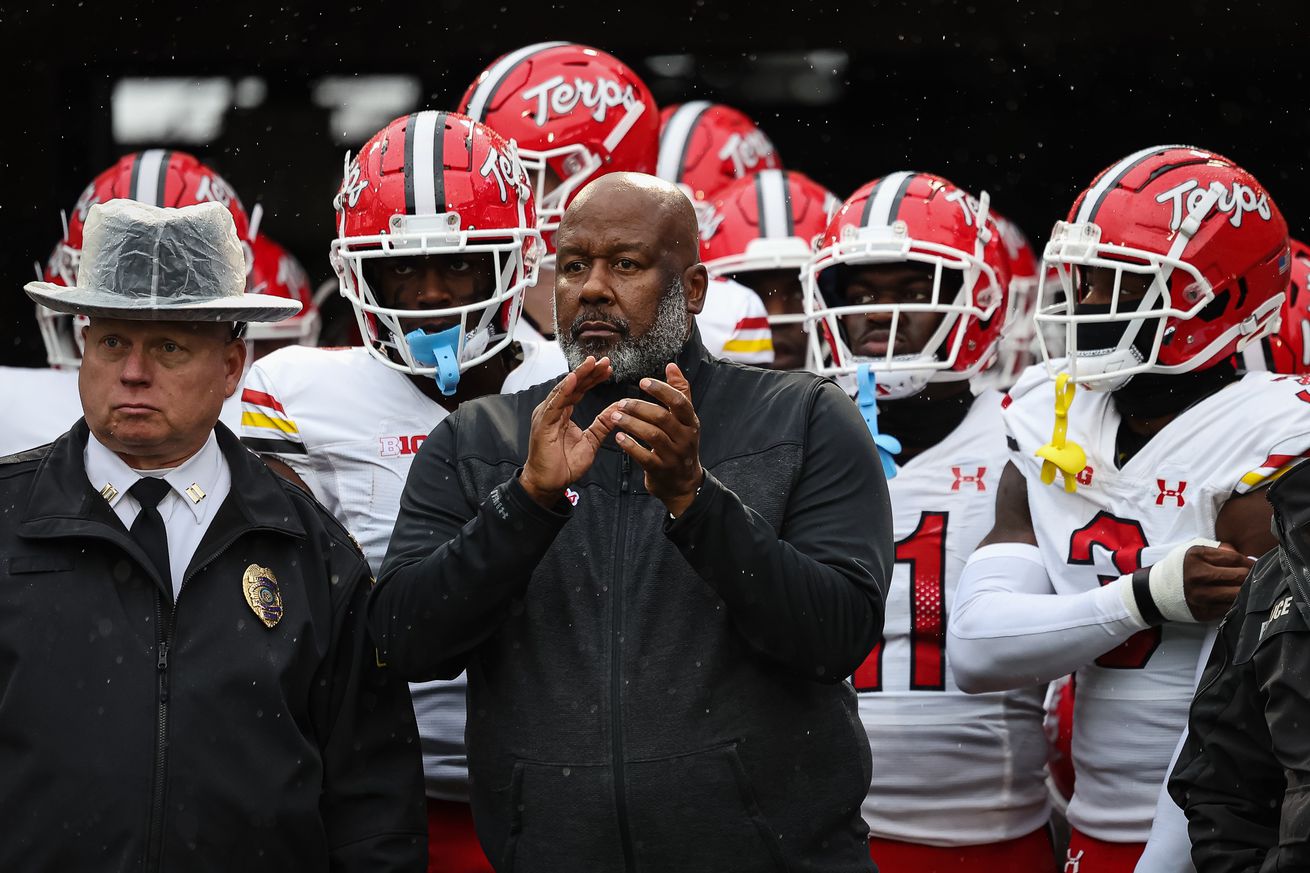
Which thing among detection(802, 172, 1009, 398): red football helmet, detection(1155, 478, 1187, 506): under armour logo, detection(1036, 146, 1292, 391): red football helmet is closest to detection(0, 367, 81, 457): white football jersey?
detection(802, 172, 1009, 398): red football helmet

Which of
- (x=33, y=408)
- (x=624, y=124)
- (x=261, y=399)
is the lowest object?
(x=33, y=408)

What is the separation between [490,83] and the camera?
15.2 feet

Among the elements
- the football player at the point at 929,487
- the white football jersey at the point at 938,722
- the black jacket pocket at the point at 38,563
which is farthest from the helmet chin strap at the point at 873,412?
the black jacket pocket at the point at 38,563

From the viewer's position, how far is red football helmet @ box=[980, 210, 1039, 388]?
5.49 metres

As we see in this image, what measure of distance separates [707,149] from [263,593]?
3.29 m

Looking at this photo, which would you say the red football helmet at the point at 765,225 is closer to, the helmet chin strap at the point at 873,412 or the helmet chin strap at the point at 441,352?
the helmet chin strap at the point at 873,412

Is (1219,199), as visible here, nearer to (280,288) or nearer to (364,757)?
(364,757)

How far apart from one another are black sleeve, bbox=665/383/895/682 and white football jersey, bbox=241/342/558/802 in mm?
902

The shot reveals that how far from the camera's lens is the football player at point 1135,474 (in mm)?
3164

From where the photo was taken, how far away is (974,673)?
3.30m

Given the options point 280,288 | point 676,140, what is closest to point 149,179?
point 280,288

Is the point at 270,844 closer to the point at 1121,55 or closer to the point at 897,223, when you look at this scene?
the point at 897,223

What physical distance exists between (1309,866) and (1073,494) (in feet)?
3.48

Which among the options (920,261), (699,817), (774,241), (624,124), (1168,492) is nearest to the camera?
(699,817)
